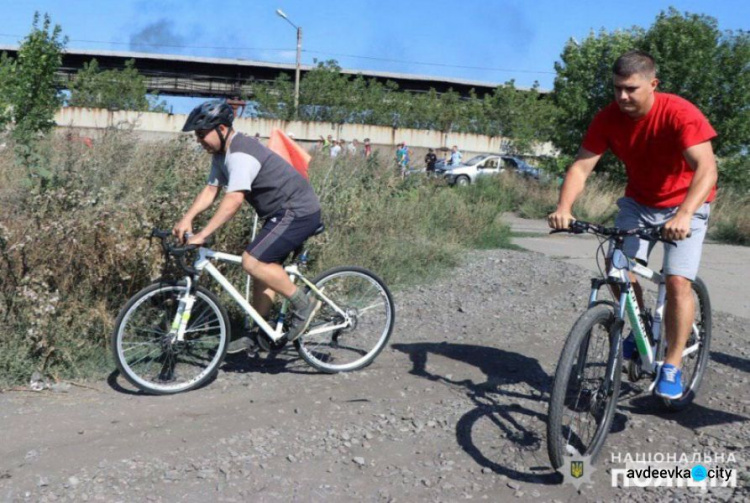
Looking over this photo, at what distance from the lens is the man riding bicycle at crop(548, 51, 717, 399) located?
4.29 meters

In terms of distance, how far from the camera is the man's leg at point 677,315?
454cm

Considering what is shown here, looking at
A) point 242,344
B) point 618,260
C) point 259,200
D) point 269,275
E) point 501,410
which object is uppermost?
point 259,200

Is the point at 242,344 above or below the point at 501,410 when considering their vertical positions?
above

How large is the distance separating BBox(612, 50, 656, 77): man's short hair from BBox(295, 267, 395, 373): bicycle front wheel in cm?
230

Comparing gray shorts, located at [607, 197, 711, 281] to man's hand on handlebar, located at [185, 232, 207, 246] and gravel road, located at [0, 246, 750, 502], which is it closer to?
gravel road, located at [0, 246, 750, 502]

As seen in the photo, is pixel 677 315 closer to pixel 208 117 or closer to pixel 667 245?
pixel 667 245

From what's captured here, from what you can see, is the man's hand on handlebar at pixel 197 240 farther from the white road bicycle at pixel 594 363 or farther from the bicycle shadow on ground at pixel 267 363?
the white road bicycle at pixel 594 363

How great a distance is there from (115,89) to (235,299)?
155 feet

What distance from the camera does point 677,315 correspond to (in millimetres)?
4543

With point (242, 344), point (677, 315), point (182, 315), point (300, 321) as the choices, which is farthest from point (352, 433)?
point (677, 315)

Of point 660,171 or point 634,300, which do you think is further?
point 660,171

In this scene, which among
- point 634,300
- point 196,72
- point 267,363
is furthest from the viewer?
point 196,72

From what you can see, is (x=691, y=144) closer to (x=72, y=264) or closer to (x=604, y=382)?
(x=604, y=382)

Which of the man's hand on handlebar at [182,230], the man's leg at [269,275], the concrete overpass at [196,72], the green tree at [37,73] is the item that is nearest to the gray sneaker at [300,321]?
the man's leg at [269,275]
